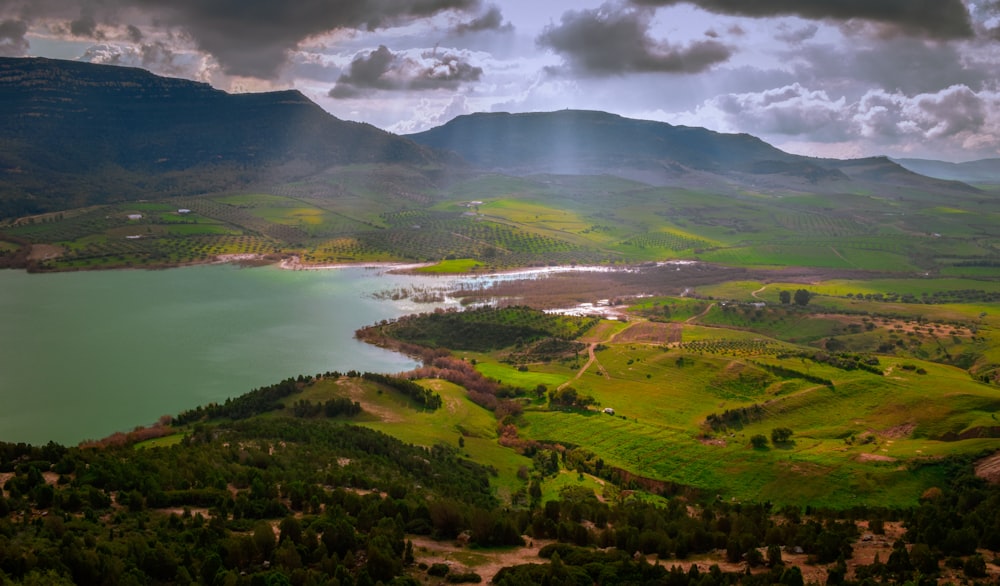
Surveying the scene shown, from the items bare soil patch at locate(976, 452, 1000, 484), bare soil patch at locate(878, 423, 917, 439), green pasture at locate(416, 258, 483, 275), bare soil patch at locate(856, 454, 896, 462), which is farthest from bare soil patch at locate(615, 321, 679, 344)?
green pasture at locate(416, 258, 483, 275)

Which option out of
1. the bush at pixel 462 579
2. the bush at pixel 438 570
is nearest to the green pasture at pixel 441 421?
the bush at pixel 438 570

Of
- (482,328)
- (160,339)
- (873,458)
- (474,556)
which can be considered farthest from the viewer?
(482,328)

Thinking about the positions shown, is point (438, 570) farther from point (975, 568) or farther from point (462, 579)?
point (975, 568)

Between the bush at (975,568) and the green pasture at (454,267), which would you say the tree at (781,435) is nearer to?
the bush at (975,568)

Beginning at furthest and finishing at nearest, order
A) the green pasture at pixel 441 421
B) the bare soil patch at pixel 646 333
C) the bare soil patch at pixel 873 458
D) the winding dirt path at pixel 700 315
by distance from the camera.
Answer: the winding dirt path at pixel 700 315
the bare soil patch at pixel 646 333
the green pasture at pixel 441 421
the bare soil patch at pixel 873 458

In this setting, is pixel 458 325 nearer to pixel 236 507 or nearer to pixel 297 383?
pixel 297 383

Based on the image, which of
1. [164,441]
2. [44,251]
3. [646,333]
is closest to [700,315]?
[646,333]

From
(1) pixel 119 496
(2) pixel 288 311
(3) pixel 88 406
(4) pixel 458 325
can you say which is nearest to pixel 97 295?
(2) pixel 288 311

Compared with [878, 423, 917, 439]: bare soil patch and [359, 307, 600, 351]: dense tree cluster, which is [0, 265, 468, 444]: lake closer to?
[359, 307, 600, 351]: dense tree cluster
